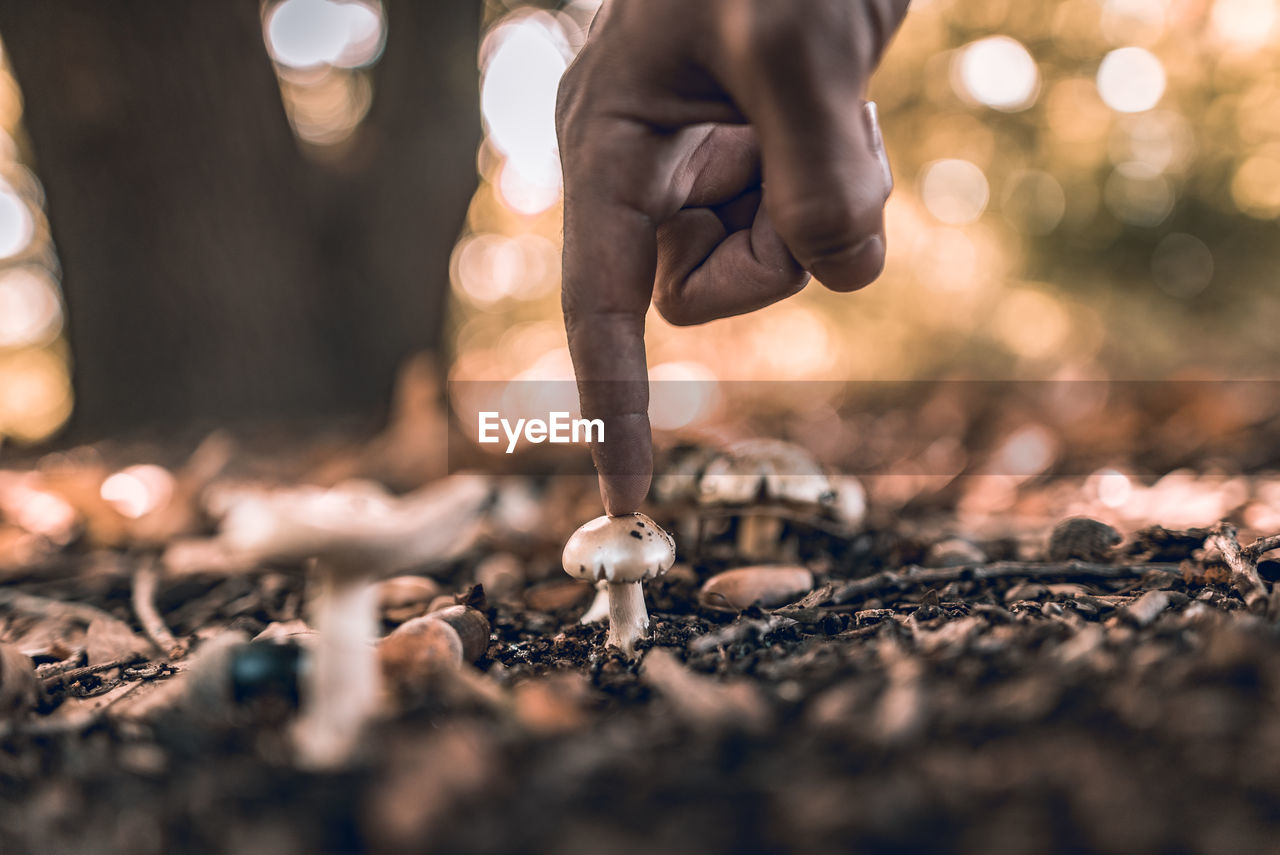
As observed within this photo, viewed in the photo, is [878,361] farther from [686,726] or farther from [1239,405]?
[686,726]

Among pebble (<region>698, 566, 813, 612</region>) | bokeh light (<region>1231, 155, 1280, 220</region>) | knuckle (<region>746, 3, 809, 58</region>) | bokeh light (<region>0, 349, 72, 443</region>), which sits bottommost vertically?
bokeh light (<region>0, 349, 72, 443</region>)

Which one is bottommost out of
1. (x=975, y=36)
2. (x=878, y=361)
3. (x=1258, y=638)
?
(x=878, y=361)

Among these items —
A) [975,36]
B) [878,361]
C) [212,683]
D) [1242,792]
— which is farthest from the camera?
[878,361]

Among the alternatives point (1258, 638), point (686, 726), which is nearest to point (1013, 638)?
point (1258, 638)

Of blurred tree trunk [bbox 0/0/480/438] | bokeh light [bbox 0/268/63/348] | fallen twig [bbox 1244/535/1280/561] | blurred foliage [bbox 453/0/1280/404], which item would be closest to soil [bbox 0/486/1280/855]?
fallen twig [bbox 1244/535/1280/561]

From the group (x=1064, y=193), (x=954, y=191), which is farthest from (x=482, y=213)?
(x=1064, y=193)

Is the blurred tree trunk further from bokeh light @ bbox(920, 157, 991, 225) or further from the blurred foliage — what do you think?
bokeh light @ bbox(920, 157, 991, 225)

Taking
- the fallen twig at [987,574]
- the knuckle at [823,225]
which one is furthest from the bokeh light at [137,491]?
the knuckle at [823,225]
